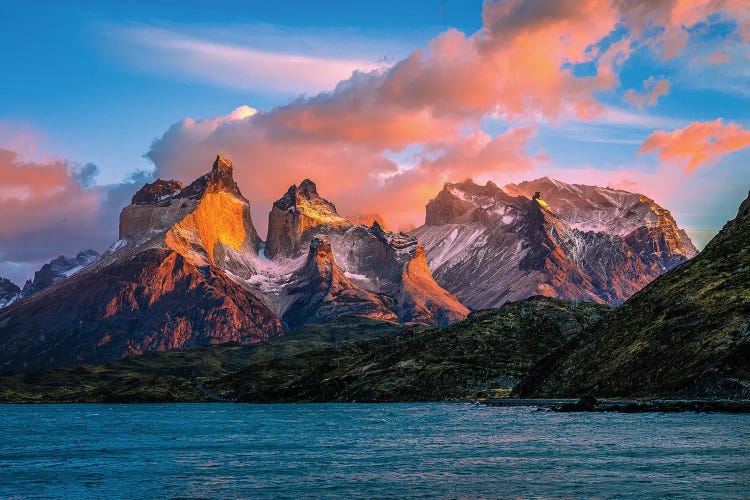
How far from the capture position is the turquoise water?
78.6 m

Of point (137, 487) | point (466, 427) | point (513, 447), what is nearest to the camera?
point (137, 487)

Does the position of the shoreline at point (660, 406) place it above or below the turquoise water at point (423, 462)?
above

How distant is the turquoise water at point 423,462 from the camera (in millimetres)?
78562

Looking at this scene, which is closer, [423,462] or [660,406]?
[423,462]

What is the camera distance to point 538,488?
76312 mm

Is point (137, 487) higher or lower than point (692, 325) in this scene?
lower

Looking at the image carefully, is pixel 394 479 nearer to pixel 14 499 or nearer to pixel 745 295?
pixel 14 499

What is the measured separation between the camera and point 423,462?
10356cm

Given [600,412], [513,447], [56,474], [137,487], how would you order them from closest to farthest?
[137,487], [56,474], [513,447], [600,412]

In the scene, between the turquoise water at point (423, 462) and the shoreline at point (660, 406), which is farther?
the shoreline at point (660, 406)

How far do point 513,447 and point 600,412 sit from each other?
69.2m

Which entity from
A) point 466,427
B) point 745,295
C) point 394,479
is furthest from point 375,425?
point 394,479

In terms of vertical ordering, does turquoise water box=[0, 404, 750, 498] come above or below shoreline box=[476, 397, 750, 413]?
below

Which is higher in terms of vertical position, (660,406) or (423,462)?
(660,406)
